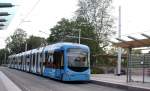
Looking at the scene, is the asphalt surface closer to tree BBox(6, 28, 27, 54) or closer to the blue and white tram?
the blue and white tram

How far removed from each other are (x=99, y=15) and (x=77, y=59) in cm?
4832

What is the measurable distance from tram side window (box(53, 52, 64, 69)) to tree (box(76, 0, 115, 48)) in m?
44.9

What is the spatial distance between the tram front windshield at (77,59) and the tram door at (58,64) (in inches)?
29.0

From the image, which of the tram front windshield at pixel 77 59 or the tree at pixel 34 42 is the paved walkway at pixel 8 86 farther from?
the tree at pixel 34 42

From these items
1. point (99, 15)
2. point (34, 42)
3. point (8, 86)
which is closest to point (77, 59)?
point (8, 86)

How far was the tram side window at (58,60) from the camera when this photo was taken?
108 feet

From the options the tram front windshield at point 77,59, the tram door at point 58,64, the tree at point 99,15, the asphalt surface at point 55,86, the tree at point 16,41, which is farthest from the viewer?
the tree at point 16,41

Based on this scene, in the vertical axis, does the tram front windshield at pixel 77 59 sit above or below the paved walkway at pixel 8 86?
above

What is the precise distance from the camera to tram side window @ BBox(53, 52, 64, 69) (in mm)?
33000

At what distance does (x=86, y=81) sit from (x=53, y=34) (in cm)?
7567

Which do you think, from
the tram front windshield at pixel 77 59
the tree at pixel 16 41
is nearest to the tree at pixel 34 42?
the tree at pixel 16 41

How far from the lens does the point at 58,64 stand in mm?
33812

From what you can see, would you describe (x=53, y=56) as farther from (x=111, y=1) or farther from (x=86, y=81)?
(x=111, y=1)

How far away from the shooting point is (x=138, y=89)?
24.4 metres
